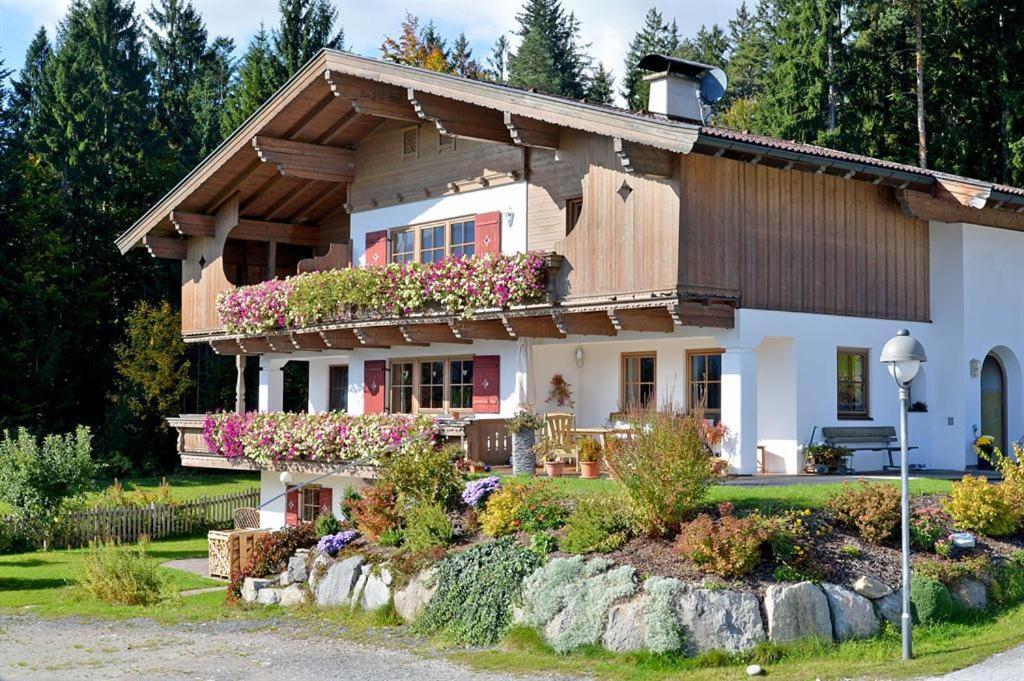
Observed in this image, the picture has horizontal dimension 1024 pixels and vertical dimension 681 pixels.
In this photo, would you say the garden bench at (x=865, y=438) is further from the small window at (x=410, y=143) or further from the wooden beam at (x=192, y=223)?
the wooden beam at (x=192, y=223)

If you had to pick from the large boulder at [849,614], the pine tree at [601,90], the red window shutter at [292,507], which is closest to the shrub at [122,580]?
the red window shutter at [292,507]

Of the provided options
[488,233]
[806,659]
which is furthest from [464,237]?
[806,659]

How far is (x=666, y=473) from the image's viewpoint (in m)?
14.8

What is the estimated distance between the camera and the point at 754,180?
2036cm

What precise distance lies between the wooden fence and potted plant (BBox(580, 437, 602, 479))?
13294 mm

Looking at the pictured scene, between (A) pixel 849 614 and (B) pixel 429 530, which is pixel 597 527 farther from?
(A) pixel 849 614

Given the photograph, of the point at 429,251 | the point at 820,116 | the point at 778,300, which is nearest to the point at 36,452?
the point at 429,251

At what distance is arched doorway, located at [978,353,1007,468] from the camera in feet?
80.0

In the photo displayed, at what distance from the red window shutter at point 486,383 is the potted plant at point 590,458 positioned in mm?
3913

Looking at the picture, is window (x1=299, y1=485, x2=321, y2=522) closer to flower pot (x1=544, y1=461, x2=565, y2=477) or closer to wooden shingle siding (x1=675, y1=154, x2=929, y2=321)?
flower pot (x1=544, y1=461, x2=565, y2=477)

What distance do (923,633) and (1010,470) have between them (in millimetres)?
3964

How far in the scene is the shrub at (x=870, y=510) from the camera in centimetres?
1502

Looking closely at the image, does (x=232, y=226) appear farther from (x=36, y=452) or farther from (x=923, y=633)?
(x=923, y=633)

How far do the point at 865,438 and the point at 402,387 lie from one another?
993 cm
